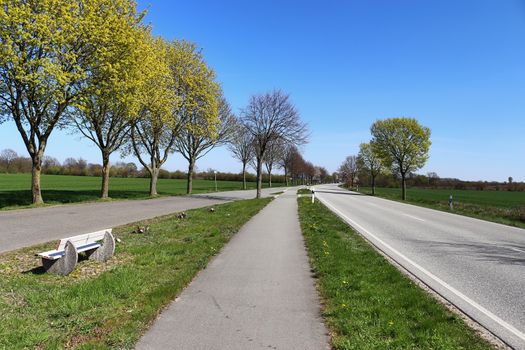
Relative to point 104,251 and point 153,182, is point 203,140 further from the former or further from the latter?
point 104,251

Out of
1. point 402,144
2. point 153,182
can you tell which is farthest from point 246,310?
point 402,144

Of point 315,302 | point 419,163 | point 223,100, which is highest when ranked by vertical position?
point 223,100

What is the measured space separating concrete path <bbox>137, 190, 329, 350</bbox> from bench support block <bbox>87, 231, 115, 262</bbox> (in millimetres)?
2086

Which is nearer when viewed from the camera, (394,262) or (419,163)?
(394,262)

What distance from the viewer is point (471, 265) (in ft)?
27.7

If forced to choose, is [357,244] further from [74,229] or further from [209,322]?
[74,229]

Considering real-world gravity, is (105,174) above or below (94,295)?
above

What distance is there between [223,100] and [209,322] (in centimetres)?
3786

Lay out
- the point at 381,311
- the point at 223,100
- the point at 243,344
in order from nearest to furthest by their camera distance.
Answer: the point at 243,344
the point at 381,311
the point at 223,100

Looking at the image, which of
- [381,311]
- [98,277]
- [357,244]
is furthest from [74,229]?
[381,311]

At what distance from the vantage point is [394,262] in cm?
873

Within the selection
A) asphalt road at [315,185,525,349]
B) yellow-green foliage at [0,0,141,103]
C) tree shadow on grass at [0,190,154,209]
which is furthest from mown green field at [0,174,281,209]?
asphalt road at [315,185,525,349]

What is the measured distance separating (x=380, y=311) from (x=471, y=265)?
4.41 m

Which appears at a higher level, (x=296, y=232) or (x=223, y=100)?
(x=223, y=100)
